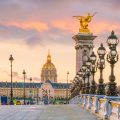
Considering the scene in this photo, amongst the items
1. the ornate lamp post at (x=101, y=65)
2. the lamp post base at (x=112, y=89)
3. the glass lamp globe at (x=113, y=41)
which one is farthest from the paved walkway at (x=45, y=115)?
the glass lamp globe at (x=113, y=41)

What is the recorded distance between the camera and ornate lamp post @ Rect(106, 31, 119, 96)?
31334mm

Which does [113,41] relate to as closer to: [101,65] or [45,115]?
[45,115]

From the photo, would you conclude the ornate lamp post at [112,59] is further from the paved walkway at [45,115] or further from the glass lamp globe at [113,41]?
the paved walkway at [45,115]

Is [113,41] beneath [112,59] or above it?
above

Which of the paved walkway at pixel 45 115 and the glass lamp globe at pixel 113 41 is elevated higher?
the glass lamp globe at pixel 113 41

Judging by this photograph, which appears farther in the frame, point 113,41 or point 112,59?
point 113,41

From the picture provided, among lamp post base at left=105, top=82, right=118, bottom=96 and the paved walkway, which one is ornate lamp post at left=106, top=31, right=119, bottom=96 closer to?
lamp post base at left=105, top=82, right=118, bottom=96

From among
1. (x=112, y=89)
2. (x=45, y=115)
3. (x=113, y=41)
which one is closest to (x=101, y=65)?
(x=113, y=41)

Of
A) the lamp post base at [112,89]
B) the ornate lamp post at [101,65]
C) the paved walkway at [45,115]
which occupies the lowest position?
the paved walkway at [45,115]

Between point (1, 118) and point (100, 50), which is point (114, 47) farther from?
point (1, 118)

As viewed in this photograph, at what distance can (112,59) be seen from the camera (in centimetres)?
3272

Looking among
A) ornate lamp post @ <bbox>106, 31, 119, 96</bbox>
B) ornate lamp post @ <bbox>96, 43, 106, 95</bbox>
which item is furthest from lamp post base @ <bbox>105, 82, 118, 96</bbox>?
ornate lamp post @ <bbox>96, 43, 106, 95</bbox>

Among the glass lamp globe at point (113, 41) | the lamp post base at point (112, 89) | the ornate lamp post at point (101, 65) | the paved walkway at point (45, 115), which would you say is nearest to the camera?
the paved walkway at point (45, 115)

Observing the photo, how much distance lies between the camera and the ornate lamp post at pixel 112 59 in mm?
31334
